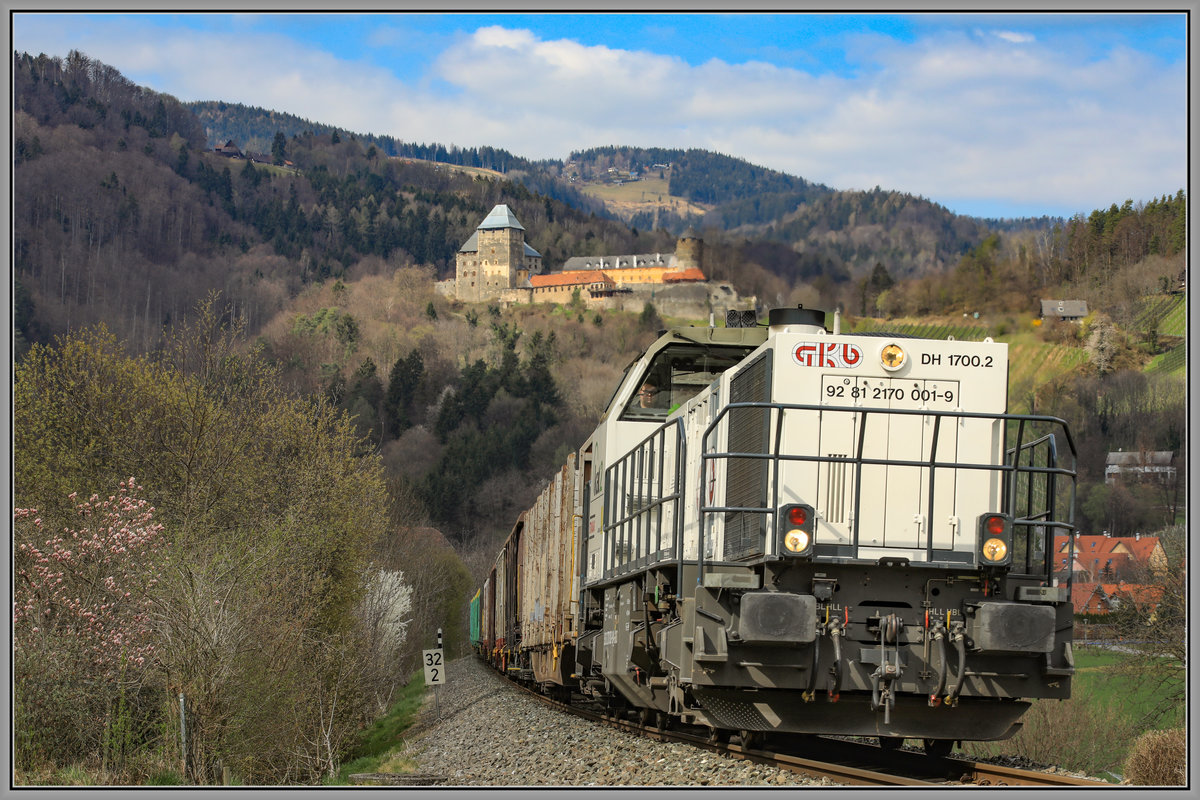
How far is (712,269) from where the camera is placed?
16225 cm

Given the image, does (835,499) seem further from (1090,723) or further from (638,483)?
(1090,723)

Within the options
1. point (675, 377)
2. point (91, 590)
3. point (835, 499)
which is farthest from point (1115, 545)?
point (91, 590)

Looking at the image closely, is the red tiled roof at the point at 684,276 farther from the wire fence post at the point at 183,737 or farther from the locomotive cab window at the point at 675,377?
the wire fence post at the point at 183,737

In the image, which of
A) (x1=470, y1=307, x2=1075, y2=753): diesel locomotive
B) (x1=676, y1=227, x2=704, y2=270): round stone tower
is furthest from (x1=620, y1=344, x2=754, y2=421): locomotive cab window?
(x1=676, y1=227, x2=704, y2=270): round stone tower

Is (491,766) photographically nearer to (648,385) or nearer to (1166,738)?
(648,385)

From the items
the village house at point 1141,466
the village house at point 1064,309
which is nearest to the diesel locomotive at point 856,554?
the village house at point 1064,309

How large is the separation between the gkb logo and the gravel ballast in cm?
341

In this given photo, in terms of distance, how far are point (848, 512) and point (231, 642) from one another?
8.25 m

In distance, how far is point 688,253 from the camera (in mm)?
192250

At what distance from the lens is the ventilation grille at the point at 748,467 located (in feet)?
32.5

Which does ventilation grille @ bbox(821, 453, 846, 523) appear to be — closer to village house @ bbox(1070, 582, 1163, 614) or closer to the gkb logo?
the gkb logo

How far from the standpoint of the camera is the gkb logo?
10.1 metres

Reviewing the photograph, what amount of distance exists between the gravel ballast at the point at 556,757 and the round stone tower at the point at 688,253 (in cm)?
15687

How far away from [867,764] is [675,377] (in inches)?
193
